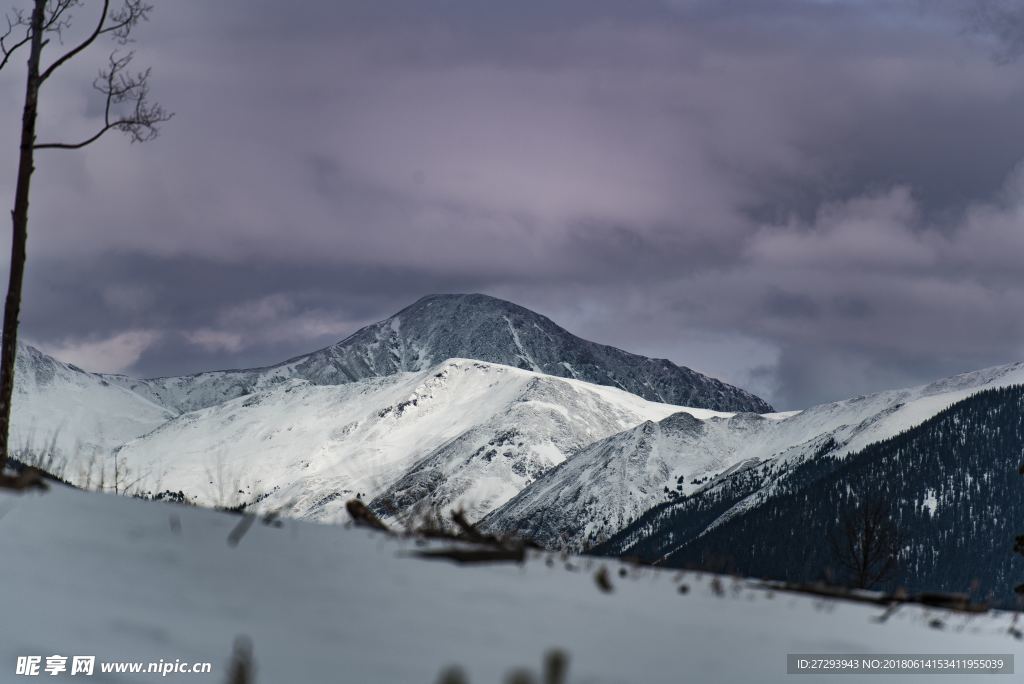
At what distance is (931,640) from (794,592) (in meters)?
1.17

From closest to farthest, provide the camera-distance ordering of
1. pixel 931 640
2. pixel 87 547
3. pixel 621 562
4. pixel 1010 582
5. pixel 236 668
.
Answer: pixel 236 668 < pixel 87 547 < pixel 931 640 < pixel 621 562 < pixel 1010 582

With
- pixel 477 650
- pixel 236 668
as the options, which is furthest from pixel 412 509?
pixel 236 668

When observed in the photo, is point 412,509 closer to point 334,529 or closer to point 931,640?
point 334,529

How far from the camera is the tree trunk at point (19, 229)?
13289mm

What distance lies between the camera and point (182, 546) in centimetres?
641

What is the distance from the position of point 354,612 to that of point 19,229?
11108 mm

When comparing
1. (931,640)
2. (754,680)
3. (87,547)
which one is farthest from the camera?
(931,640)

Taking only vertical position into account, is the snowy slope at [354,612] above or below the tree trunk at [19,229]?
below

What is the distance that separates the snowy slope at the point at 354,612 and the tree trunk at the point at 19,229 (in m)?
6.62

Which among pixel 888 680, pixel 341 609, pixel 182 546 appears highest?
pixel 182 546

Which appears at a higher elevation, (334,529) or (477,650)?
(334,529)

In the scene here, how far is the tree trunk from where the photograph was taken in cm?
1329

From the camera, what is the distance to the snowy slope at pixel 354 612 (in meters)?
4.79

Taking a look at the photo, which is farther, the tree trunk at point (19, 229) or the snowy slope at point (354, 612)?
the tree trunk at point (19, 229)
